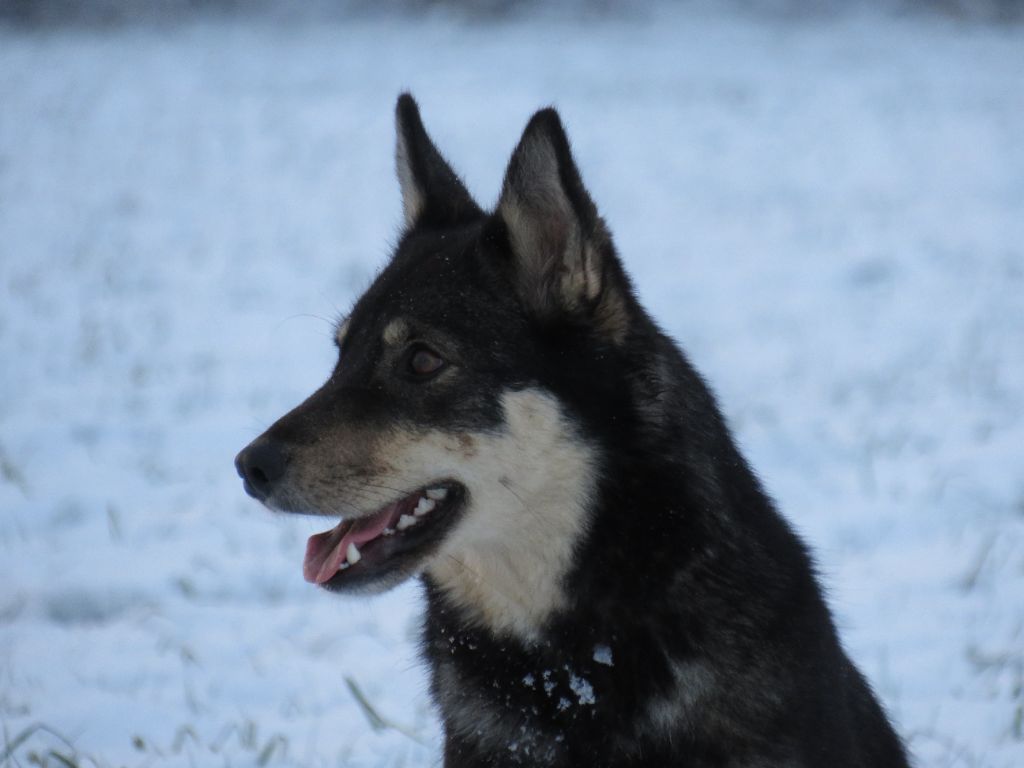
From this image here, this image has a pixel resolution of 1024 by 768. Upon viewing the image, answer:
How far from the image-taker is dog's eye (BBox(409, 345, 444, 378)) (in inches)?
114

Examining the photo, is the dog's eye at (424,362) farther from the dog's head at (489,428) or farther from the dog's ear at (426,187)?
the dog's ear at (426,187)

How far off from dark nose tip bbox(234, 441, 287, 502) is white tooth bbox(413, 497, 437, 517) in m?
0.33

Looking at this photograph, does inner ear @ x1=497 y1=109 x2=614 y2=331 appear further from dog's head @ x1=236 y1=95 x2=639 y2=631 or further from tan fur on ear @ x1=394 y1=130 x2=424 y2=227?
tan fur on ear @ x1=394 y1=130 x2=424 y2=227

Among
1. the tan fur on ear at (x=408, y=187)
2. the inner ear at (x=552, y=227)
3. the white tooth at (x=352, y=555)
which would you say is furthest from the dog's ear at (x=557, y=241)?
the white tooth at (x=352, y=555)

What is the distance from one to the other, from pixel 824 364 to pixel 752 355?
0.53m

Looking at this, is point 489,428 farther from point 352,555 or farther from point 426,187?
point 426,187

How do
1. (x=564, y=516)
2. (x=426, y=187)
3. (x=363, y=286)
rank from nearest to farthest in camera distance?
(x=564, y=516)
(x=426, y=187)
(x=363, y=286)

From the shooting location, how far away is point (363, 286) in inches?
339

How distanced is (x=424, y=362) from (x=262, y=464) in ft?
1.50

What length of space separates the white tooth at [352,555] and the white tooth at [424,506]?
0.17 metres

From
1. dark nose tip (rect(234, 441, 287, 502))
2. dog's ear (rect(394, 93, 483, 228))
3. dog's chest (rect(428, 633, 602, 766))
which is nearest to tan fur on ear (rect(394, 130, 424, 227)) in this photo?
dog's ear (rect(394, 93, 483, 228))

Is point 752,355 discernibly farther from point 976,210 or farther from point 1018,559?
point 976,210

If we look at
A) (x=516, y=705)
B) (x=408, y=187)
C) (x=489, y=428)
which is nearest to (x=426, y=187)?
(x=408, y=187)

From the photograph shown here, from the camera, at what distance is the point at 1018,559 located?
512cm
